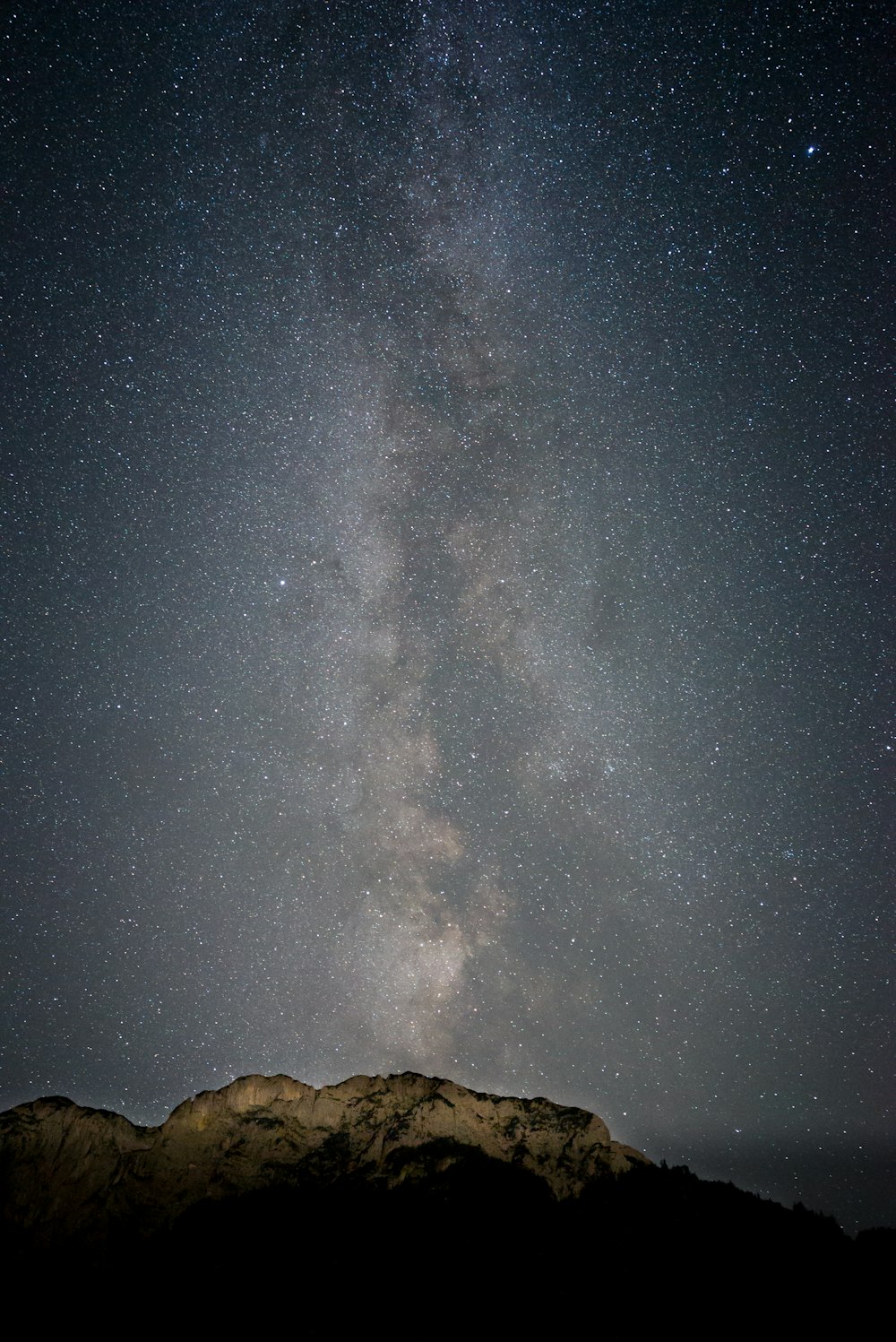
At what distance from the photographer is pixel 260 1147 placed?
135 feet

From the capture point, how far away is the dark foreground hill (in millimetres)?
30516

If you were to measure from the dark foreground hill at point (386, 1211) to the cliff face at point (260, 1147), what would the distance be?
11 cm

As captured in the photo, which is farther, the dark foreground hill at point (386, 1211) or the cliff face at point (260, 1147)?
the cliff face at point (260, 1147)

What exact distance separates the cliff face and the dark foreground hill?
11cm

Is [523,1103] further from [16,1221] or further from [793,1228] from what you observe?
[16,1221]

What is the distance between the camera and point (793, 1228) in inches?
1291

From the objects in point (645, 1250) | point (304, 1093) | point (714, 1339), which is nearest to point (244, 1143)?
point (304, 1093)

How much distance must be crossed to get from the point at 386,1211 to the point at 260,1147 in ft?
32.2

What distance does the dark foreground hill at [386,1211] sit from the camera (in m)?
30.5

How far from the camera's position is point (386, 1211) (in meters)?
36.0

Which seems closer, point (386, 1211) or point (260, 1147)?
point (386, 1211)

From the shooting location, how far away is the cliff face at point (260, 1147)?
122 ft

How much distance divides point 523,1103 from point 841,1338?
2261 cm

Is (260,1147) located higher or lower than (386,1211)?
higher
